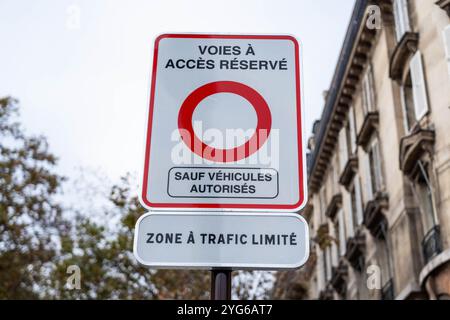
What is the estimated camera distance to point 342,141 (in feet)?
88.6

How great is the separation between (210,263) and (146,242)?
305mm

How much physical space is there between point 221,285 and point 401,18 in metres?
17.9

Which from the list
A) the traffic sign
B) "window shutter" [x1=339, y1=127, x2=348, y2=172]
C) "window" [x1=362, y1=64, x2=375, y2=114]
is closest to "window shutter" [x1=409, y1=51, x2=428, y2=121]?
"window" [x1=362, y1=64, x2=375, y2=114]

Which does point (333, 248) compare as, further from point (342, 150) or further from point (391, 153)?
point (391, 153)

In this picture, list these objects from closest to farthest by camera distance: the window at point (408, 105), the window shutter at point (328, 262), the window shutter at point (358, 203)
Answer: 1. the window at point (408, 105)
2. the window shutter at point (358, 203)
3. the window shutter at point (328, 262)

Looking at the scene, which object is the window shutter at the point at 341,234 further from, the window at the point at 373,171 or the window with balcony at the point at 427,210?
the window with balcony at the point at 427,210

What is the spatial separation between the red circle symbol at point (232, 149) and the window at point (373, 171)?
18232 mm

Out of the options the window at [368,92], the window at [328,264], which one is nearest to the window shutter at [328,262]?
the window at [328,264]

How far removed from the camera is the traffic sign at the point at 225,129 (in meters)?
2.92

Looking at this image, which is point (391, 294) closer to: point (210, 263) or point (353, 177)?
point (353, 177)

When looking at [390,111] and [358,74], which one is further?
[358,74]

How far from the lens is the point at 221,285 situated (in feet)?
8.80

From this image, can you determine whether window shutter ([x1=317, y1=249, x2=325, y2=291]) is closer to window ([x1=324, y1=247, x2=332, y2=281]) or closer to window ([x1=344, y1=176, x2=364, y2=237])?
window ([x1=324, y1=247, x2=332, y2=281])

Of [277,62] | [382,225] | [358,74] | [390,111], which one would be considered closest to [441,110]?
[390,111]
